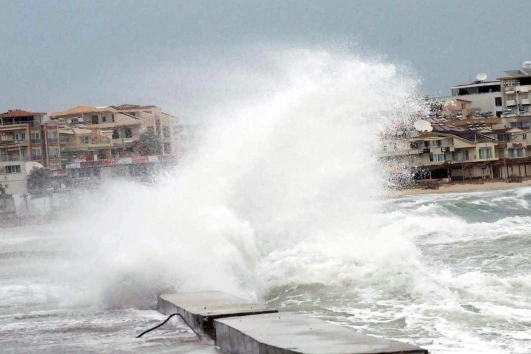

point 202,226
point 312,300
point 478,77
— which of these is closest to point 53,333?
point 312,300

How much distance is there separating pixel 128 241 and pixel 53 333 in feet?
14.6

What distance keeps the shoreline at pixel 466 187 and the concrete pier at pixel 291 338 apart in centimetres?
5858

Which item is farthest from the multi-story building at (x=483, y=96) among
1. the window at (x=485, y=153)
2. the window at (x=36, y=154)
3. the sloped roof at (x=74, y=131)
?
the window at (x=36, y=154)

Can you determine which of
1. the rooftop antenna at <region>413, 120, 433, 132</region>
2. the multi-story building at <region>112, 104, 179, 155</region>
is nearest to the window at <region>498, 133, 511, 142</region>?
the rooftop antenna at <region>413, 120, 433, 132</region>

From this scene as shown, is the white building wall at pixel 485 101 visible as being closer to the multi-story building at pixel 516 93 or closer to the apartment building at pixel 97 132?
the multi-story building at pixel 516 93

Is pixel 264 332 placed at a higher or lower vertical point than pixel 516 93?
lower

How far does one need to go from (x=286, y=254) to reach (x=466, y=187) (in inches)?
2254

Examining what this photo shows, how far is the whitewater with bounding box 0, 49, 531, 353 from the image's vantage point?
1060 cm

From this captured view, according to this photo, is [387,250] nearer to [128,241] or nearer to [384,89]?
[128,241]

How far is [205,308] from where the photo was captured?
32.9ft

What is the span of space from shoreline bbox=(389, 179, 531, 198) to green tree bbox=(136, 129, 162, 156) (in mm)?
18349

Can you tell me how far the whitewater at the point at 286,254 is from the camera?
1060cm

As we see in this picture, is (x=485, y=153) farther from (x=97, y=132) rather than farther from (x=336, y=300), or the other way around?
(x=336, y=300)

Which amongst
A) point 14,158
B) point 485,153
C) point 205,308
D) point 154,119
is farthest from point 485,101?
point 205,308
